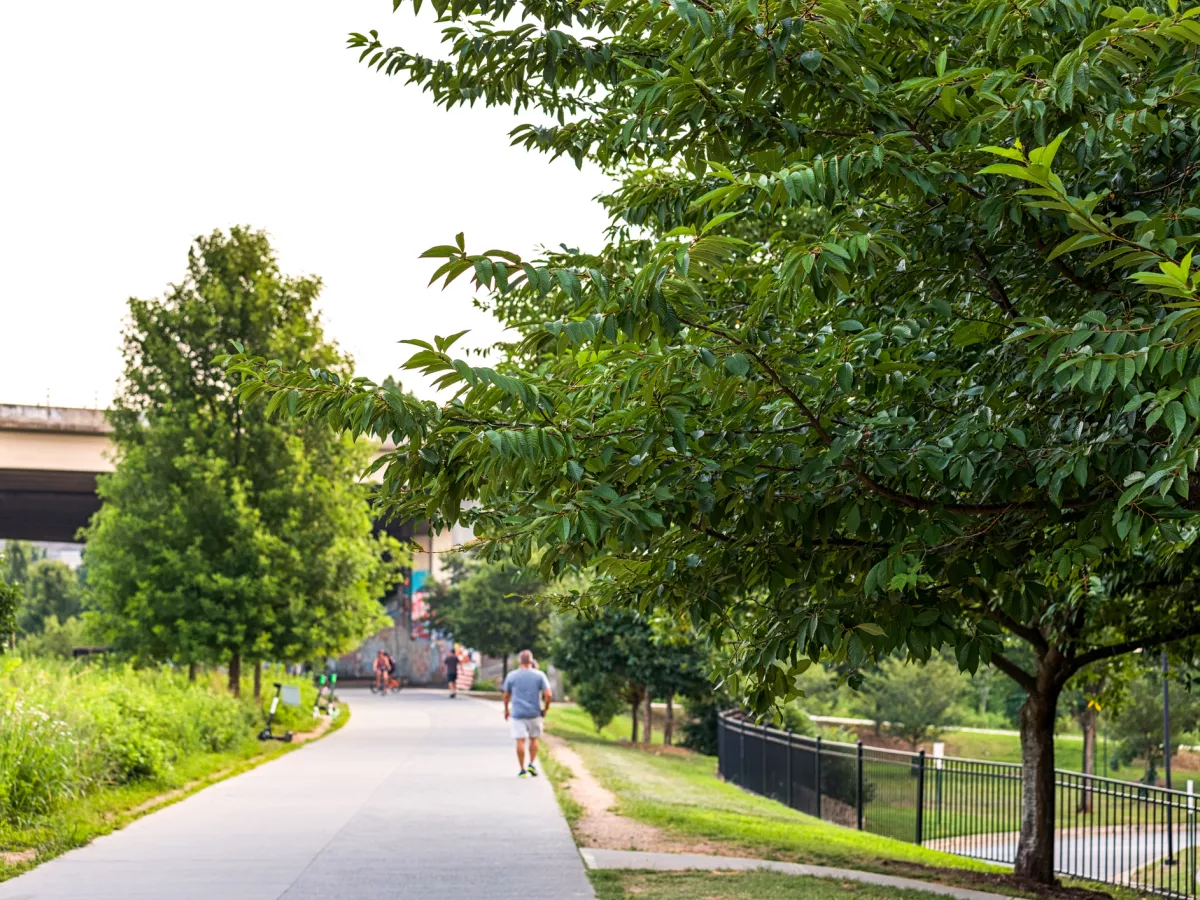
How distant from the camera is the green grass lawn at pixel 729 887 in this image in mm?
9086

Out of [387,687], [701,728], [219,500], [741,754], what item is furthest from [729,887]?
[387,687]

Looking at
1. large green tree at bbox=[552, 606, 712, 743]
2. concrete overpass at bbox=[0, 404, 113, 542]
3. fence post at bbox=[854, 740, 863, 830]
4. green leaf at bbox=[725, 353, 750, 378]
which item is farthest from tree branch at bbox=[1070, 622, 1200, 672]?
concrete overpass at bbox=[0, 404, 113, 542]

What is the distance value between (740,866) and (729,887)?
1.23 m

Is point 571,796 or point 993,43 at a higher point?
point 993,43

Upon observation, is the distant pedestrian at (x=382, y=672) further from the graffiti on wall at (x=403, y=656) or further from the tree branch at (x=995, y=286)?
the tree branch at (x=995, y=286)

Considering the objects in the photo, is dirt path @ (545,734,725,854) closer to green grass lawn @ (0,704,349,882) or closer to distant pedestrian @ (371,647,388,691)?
green grass lawn @ (0,704,349,882)

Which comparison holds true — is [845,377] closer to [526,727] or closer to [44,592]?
[526,727]

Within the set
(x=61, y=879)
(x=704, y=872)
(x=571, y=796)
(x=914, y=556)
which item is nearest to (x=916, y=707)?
(x=571, y=796)

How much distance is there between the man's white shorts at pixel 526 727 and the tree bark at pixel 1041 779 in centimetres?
796

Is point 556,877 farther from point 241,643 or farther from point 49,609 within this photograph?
point 49,609

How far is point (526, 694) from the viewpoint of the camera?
715 inches

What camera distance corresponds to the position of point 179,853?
35.2 ft

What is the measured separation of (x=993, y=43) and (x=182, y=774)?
14122mm

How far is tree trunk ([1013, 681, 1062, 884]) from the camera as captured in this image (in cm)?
1174
